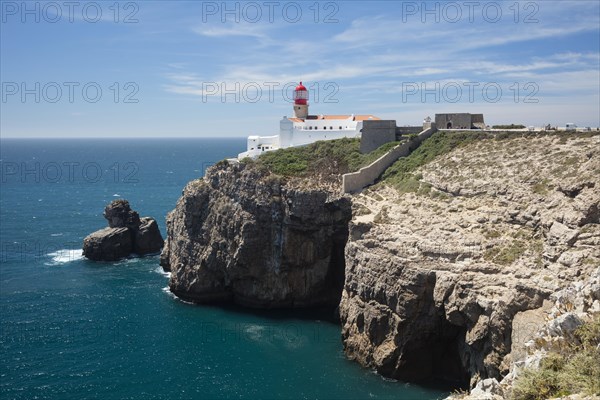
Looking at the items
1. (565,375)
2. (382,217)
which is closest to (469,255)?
(382,217)

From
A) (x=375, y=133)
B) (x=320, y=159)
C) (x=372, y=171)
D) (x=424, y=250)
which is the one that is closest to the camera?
(x=424, y=250)

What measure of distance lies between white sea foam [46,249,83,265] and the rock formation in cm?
131

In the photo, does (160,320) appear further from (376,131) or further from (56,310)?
(376,131)

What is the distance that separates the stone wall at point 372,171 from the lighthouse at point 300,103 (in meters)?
18.5

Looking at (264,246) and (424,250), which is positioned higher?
(424,250)

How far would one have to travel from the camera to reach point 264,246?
50719 mm

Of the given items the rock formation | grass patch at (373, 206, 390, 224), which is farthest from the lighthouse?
grass patch at (373, 206, 390, 224)

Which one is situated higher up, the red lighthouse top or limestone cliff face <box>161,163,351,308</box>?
the red lighthouse top

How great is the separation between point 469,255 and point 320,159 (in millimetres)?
23803

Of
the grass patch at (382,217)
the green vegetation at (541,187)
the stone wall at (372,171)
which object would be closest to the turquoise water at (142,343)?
the grass patch at (382,217)

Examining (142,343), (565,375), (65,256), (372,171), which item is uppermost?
(372,171)

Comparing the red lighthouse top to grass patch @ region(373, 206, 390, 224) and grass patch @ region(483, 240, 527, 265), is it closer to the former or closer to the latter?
grass patch @ region(373, 206, 390, 224)

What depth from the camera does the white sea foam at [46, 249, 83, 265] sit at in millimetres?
64906

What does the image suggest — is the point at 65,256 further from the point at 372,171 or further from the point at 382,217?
the point at 382,217
